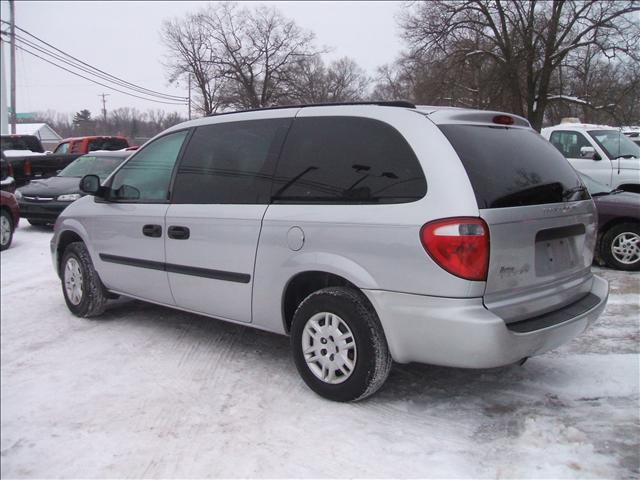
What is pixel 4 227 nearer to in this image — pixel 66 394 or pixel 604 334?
pixel 66 394

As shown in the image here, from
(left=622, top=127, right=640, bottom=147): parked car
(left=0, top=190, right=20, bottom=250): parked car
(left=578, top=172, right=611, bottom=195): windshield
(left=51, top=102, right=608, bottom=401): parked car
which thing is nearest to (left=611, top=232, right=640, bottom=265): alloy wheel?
(left=578, top=172, right=611, bottom=195): windshield

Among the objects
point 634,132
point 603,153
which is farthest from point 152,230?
point 634,132

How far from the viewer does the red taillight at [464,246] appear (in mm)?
2773

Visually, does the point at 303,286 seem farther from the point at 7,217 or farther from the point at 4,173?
the point at 7,217

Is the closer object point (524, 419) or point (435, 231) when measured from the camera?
point (435, 231)

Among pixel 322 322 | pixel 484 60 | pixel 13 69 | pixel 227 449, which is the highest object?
pixel 484 60

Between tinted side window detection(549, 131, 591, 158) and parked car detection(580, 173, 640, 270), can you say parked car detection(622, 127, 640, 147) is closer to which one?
tinted side window detection(549, 131, 591, 158)

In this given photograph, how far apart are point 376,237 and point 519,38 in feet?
81.9

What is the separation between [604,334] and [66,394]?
420 cm

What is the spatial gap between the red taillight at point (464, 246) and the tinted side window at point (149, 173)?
→ 2386mm

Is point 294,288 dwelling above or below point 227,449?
above

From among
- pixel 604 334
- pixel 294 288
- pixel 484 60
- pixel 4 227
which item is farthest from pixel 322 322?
pixel 484 60

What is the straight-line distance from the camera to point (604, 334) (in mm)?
4645

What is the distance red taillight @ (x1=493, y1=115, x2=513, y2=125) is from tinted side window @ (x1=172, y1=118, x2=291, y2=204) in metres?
1.35
